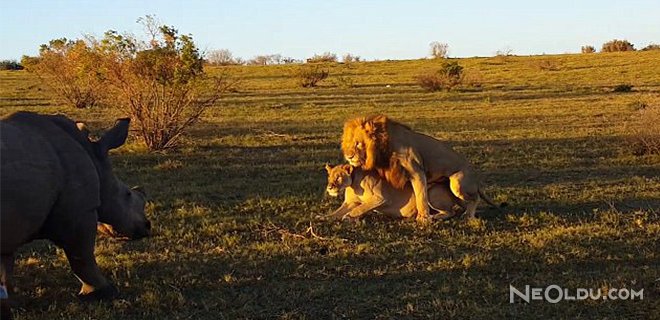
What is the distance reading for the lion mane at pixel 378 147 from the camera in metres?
8.12

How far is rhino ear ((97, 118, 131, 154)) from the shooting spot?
219 inches

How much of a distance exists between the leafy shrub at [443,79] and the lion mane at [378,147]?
26.5m

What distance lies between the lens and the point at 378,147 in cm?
812

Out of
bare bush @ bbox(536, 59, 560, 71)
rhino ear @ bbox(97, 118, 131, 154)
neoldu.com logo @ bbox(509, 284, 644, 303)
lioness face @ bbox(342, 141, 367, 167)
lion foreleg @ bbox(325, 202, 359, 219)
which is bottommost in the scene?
neoldu.com logo @ bbox(509, 284, 644, 303)

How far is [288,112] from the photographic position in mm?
23031

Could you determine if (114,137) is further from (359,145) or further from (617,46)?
(617,46)

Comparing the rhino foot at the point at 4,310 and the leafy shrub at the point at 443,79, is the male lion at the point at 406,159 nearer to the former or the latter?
the rhino foot at the point at 4,310

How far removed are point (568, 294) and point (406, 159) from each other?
9.98 ft

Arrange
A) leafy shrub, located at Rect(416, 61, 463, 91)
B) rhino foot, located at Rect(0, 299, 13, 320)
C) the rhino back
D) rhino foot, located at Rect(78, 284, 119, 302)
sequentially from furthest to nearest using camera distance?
leafy shrub, located at Rect(416, 61, 463, 91) → rhino foot, located at Rect(78, 284, 119, 302) → the rhino back → rhino foot, located at Rect(0, 299, 13, 320)

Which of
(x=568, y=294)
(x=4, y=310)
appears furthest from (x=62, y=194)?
(x=568, y=294)

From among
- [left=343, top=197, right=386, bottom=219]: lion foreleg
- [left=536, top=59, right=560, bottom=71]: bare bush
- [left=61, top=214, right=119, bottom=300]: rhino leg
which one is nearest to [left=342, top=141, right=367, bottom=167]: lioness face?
[left=343, top=197, right=386, bottom=219]: lion foreleg

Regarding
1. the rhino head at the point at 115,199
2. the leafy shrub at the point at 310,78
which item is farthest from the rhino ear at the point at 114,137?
the leafy shrub at the point at 310,78

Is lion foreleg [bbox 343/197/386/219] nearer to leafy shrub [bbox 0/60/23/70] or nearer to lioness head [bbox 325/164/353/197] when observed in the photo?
lioness head [bbox 325/164/353/197]

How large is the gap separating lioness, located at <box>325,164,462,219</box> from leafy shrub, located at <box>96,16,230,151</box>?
6.91m
